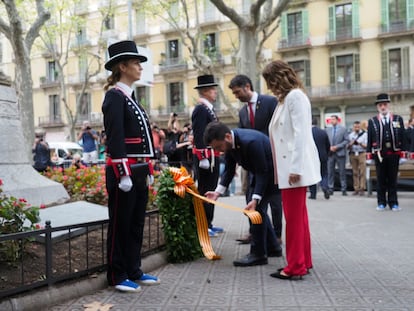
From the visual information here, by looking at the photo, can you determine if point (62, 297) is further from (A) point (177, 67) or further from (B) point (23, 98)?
(A) point (177, 67)

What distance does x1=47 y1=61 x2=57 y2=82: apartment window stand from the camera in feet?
158

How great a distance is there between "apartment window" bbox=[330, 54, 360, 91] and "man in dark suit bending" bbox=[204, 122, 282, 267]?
3122 centimetres

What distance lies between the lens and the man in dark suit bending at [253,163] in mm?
4781

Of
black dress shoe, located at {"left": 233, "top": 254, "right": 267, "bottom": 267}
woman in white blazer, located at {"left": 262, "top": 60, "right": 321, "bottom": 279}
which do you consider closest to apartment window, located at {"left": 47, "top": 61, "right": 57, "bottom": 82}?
black dress shoe, located at {"left": 233, "top": 254, "right": 267, "bottom": 267}

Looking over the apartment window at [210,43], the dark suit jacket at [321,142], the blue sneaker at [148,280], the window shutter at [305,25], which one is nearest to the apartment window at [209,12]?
the apartment window at [210,43]

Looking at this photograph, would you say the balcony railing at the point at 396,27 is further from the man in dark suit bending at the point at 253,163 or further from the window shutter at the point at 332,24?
the man in dark suit bending at the point at 253,163

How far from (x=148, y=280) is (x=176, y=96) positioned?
38.1m

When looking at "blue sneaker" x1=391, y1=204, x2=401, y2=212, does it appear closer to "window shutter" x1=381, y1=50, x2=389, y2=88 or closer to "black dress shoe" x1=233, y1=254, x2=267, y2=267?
"black dress shoe" x1=233, y1=254, x2=267, y2=267

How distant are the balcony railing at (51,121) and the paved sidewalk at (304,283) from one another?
142ft

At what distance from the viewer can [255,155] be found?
4.87 metres

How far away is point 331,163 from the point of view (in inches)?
513

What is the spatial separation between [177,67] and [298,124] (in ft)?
123

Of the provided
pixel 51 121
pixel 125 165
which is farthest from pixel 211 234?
pixel 51 121

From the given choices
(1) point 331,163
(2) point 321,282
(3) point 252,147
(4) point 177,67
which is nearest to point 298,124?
(3) point 252,147
